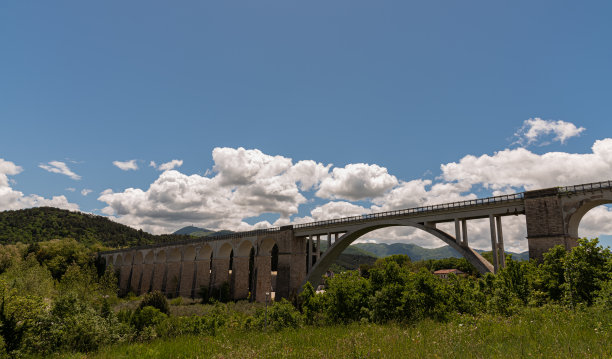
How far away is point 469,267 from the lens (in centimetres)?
9925

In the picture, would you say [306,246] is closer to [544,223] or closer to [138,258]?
[544,223]

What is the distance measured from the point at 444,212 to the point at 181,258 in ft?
164

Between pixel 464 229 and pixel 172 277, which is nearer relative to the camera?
pixel 464 229

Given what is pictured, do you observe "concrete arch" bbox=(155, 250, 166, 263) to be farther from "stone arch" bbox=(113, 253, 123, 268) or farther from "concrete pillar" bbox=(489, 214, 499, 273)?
"concrete pillar" bbox=(489, 214, 499, 273)

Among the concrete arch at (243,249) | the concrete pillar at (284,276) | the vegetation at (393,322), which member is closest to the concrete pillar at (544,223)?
the vegetation at (393,322)

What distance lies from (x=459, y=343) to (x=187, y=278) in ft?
210

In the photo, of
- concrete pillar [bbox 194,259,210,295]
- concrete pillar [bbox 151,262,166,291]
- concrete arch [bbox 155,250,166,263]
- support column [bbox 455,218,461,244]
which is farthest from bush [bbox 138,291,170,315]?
concrete arch [bbox 155,250,166,263]

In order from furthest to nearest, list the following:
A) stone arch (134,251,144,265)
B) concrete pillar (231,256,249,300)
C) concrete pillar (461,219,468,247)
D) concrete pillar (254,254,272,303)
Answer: stone arch (134,251,144,265), concrete pillar (231,256,249,300), concrete pillar (254,254,272,303), concrete pillar (461,219,468,247)

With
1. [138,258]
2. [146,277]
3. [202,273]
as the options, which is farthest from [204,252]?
[138,258]

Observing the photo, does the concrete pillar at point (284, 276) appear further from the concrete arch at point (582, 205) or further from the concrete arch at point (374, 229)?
the concrete arch at point (582, 205)

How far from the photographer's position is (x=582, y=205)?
82.9ft

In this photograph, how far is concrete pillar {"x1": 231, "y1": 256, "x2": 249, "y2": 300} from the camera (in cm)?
5506

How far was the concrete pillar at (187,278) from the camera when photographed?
62.4m

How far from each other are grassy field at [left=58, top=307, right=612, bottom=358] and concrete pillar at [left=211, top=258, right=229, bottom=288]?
5023 centimetres
